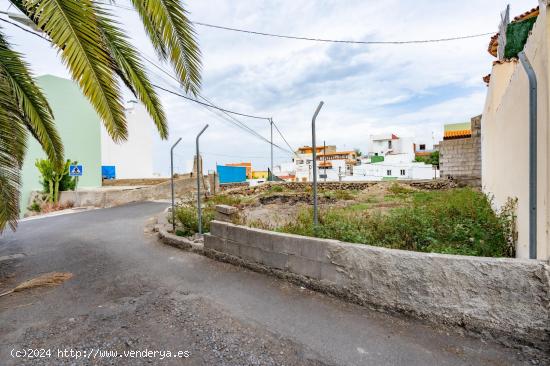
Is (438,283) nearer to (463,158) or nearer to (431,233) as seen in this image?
(431,233)

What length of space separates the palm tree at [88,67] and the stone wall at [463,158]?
12370mm

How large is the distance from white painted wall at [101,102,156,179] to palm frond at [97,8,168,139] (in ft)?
84.0

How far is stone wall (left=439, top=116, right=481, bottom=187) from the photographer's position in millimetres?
12368

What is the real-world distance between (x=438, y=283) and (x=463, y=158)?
12.5 meters

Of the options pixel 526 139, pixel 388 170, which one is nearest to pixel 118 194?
pixel 526 139

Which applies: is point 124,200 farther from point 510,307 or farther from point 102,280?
point 510,307

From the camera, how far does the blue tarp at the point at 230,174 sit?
69.8 ft

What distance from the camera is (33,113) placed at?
15.6 ft

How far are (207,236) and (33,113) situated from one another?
342cm

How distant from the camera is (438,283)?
2.56 m

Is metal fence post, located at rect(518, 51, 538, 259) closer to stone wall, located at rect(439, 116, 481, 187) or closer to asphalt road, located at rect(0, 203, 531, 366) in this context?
asphalt road, located at rect(0, 203, 531, 366)

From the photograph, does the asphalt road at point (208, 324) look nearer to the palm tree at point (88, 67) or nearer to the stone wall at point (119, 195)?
the palm tree at point (88, 67)

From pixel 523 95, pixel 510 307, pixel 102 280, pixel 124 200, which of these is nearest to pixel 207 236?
pixel 102 280

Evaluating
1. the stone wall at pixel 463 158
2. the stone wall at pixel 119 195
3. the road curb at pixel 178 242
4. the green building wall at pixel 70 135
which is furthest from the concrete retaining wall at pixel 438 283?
the green building wall at pixel 70 135
